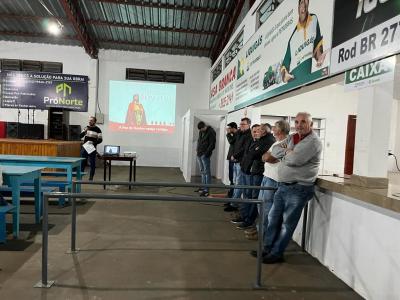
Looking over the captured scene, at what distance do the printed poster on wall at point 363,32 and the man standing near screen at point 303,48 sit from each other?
1.02 ft

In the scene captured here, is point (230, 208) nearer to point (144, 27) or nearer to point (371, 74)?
point (371, 74)

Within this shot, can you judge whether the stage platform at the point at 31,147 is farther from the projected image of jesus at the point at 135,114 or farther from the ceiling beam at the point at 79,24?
the projected image of jesus at the point at 135,114

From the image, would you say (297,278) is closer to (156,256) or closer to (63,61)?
(156,256)

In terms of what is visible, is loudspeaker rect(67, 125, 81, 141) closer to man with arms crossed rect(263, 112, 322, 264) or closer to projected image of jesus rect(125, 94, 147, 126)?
projected image of jesus rect(125, 94, 147, 126)

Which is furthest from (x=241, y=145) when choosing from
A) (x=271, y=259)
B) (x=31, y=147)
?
(x=31, y=147)

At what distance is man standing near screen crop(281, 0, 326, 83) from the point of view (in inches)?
131

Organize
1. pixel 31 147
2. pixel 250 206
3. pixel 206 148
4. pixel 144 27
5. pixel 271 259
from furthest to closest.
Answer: pixel 144 27 → pixel 31 147 → pixel 206 148 → pixel 250 206 → pixel 271 259

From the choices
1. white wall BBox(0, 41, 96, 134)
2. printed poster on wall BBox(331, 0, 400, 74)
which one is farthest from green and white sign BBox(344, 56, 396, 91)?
white wall BBox(0, 41, 96, 134)

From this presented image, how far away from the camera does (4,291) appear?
2.17 meters

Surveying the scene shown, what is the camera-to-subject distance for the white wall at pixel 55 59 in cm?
1038

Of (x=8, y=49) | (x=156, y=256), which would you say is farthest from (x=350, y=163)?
(x=8, y=49)

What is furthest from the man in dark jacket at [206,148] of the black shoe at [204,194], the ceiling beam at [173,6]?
the ceiling beam at [173,6]

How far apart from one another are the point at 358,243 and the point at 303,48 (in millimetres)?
2321

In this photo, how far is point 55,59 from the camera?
10562 mm
